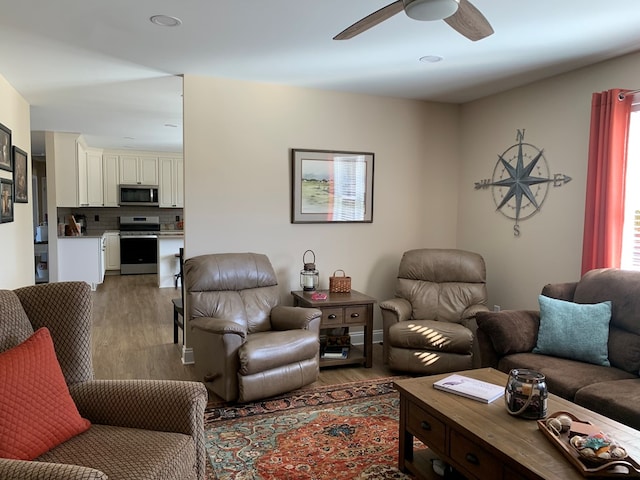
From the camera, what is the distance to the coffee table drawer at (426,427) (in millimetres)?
2053

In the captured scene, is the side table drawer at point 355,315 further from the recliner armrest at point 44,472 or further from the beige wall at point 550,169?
the recliner armrest at point 44,472

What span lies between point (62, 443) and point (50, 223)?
5.91 m

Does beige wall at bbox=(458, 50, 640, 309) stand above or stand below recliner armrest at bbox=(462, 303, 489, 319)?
above

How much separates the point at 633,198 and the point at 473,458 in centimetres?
237

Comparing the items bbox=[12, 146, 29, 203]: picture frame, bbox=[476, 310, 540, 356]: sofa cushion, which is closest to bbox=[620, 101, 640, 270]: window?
bbox=[476, 310, 540, 356]: sofa cushion

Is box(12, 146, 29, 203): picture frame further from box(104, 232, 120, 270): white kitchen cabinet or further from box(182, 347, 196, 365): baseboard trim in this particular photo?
box(104, 232, 120, 270): white kitchen cabinet

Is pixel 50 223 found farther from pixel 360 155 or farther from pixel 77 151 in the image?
pixel 360 155

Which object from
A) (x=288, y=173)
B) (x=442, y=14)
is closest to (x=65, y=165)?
(x=288, y=173)

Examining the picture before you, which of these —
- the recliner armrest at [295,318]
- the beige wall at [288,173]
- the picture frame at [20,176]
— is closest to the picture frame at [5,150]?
the picture frame at [20,176]

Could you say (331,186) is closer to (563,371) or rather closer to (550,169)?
(550,169)

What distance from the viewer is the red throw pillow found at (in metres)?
1.53

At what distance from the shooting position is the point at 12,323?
188cm

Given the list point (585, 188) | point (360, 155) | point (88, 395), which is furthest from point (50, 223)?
point (585, 188)

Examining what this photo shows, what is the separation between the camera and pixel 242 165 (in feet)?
13.5
